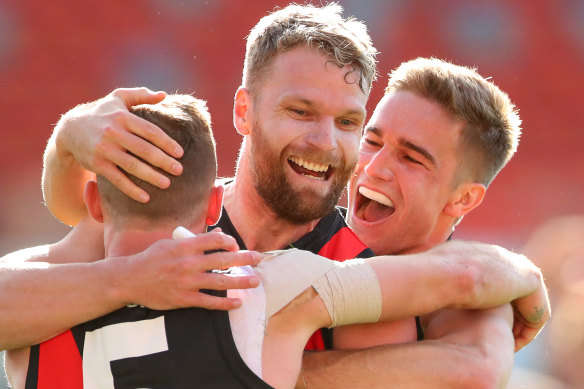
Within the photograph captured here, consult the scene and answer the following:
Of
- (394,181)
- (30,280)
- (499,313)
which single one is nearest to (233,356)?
(30,280)

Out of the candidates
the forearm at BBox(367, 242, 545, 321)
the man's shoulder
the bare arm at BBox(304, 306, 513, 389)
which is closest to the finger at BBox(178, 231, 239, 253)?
the forearm at BBox(367, 242, 545, 321)

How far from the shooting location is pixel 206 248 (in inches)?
83.8

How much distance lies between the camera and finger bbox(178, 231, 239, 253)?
2.12 metres

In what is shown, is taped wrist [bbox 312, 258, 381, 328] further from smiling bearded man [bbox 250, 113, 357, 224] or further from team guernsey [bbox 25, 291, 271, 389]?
smiling bearded man [bbox 250, 113, 357, 224]

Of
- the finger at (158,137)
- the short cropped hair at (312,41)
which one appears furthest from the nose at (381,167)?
the finger at (158,137)

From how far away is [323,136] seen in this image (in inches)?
122

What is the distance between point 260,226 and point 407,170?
939 mm

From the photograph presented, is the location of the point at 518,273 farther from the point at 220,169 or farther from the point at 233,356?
the point at 220,169

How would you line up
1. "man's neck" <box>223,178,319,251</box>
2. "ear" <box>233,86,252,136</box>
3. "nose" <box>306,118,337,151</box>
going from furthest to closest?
"ear" <box>233,86,252,136</box> → "man's neck" <box>223,178,319,251</box> → "nose" <box>306,118,337,151</box>

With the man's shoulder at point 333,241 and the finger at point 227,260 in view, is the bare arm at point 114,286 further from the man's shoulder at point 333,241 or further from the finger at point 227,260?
the man's shoulder at point 333,241

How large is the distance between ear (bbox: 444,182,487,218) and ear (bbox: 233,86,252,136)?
1171 millimetres

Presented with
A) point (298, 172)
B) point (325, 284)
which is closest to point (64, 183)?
point (298, 172)

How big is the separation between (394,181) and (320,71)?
934 mm

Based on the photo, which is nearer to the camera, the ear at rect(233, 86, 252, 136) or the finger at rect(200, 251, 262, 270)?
the finger at rect(200, 251, 262, 270)
